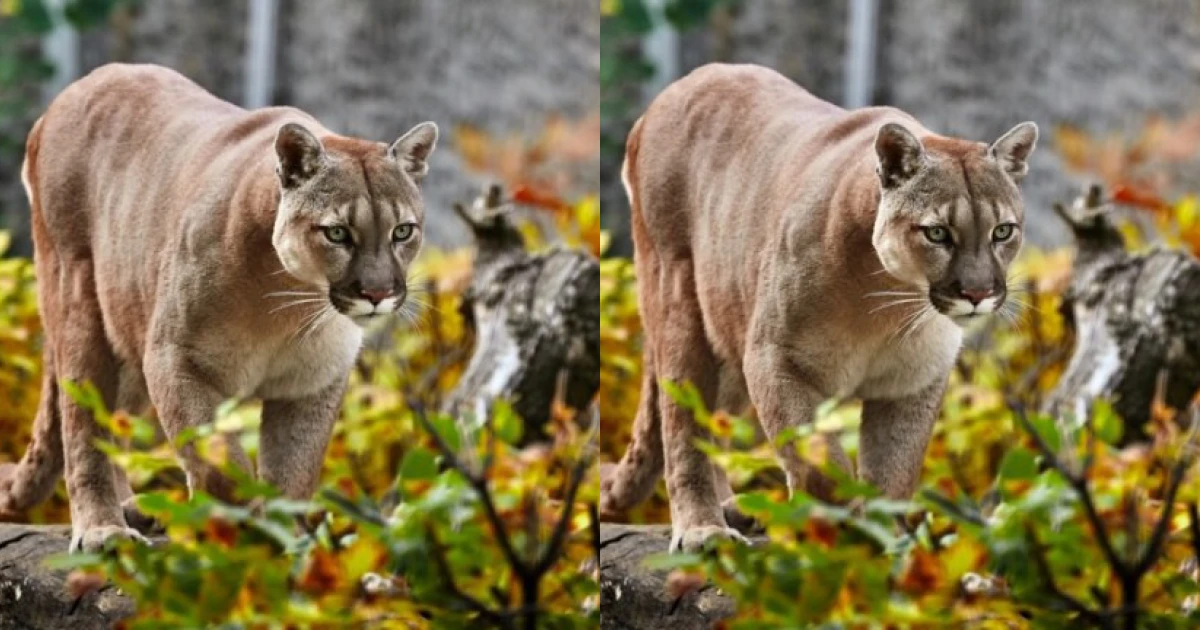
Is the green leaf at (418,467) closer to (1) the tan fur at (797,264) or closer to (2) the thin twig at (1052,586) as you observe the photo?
(1) the tan fur at (797,264)

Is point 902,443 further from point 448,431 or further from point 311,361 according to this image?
point 311,361

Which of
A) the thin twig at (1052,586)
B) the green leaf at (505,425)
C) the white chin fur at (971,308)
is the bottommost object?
the thin twig at (1052,586)

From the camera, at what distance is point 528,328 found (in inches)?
193

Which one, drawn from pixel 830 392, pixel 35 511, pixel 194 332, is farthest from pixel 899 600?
pixel 35 511

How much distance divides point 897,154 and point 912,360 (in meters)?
0.55

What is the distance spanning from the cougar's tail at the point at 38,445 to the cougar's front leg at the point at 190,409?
30.5 inches

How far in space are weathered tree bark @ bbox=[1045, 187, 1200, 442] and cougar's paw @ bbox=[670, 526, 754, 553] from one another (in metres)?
1.06

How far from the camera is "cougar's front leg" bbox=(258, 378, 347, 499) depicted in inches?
168

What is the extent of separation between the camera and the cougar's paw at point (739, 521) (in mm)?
4340

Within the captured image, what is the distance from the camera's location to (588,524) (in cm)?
455

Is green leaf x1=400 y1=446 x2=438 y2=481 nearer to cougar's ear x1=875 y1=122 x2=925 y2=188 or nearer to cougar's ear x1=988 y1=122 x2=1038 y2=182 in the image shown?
cougar's ear x1=875 y1=122 x2=925 y2=188

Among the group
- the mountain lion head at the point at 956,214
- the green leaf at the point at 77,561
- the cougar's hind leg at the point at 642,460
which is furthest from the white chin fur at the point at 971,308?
the green leaf at the point at 77,561

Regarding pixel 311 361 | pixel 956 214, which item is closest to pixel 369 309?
pixel 311 361

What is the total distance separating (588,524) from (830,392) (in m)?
0.89
